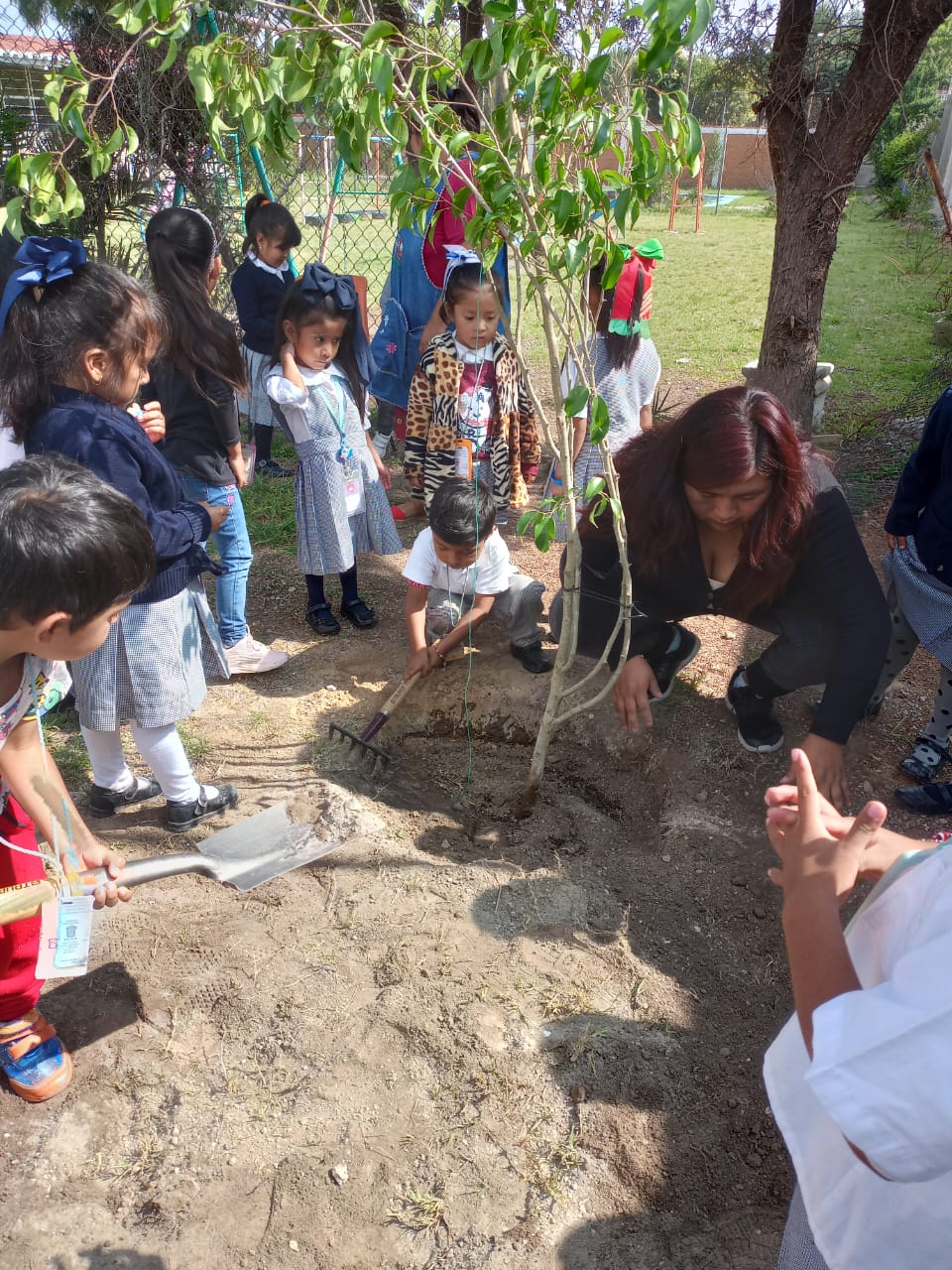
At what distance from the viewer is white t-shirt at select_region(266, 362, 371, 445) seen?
319 centimetres

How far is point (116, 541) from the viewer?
1.58 m

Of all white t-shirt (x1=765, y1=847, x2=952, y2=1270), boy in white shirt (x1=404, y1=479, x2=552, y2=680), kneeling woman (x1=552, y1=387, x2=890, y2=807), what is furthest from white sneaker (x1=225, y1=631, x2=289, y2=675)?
white t-shirt (x1=765, y1=847, x2=952, y2=1270)

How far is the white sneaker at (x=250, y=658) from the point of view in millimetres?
3312

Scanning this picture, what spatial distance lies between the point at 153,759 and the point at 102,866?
0.68 metres

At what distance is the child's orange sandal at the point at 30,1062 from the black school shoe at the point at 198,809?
2.32 feet

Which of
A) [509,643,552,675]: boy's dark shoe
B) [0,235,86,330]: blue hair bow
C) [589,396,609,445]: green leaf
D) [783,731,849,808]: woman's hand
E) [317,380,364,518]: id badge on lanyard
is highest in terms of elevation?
[0,235,86,330]: blue hair bow

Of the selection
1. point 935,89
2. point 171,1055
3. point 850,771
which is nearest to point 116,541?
point 171,1055

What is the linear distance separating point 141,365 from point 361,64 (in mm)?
930

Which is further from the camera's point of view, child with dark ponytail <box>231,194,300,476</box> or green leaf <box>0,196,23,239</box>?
child with dark ponytail <box>231,194,300,476</box>

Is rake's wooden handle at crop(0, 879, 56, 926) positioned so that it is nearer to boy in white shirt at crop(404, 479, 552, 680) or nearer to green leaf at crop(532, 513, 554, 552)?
green leaf at crop(532, 513, 554, 552)

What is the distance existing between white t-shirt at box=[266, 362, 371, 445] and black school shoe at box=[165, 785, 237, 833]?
1.34 meters

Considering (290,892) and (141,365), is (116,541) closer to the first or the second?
(141,365)

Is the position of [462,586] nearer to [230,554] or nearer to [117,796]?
[230,554]

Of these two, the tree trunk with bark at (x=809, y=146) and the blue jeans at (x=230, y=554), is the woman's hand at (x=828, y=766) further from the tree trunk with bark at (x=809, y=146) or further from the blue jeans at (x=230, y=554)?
the tree trunk with bark at (x=809, y=146)
